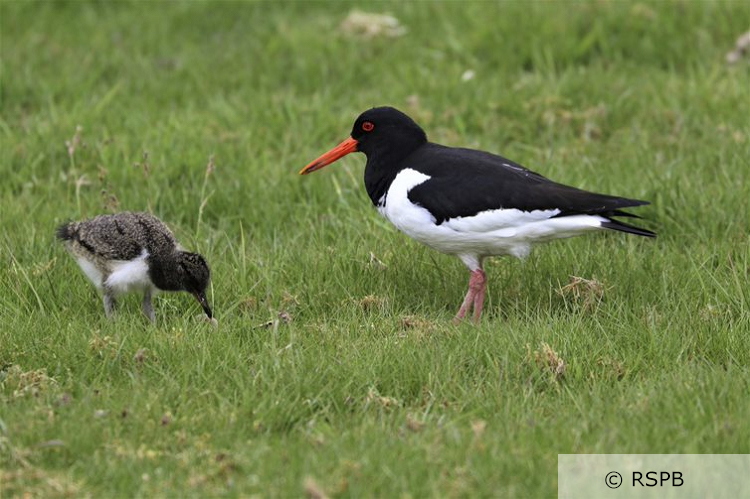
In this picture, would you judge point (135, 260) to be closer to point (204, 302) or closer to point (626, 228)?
point (204, 302)

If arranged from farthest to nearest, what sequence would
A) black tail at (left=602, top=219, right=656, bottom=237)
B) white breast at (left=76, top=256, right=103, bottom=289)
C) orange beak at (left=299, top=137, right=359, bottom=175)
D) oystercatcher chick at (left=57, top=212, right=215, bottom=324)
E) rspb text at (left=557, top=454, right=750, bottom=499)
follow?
orange beak at (left=299, top=137, right=359, bottom=175) < white breast at (left=76, top=256, right=103, bottom=289) < oystercatcher chick at (left=57, top=212, right=215, bottom=324) < black tail at (left=602, top=219, right=656, bottom=237) < rspb text at (left=557, top=454, right=750, bottom=499)

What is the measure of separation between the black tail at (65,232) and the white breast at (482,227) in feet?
5.69

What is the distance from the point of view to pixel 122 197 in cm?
741

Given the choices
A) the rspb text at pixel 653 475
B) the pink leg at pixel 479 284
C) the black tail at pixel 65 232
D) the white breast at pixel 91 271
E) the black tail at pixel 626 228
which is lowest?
the pink leg at pixel 479 284

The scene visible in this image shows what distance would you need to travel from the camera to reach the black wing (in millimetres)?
5691

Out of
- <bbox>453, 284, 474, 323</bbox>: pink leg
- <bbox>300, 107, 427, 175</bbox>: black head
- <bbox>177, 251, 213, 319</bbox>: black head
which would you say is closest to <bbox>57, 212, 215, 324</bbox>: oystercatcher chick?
<bbox>177, 251, 213, 319</bbox>: black head

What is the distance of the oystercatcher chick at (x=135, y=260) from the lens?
5676 millimetres

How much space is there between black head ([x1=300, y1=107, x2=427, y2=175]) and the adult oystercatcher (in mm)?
190

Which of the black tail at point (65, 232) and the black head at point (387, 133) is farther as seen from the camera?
the black head at point (387, 133)

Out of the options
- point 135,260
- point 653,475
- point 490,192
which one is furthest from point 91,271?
point 653,475

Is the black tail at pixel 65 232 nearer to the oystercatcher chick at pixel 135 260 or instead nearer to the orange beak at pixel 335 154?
the oystercatcher chick at pixel 135 260

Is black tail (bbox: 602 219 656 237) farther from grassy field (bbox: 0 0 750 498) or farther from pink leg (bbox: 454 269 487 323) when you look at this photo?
pink leg (bbox: 454 269 487 323)

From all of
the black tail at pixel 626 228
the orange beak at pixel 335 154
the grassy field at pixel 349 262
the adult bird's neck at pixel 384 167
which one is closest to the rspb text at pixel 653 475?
the grassy field at pixel 349 262

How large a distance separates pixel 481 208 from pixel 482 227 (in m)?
0.10
